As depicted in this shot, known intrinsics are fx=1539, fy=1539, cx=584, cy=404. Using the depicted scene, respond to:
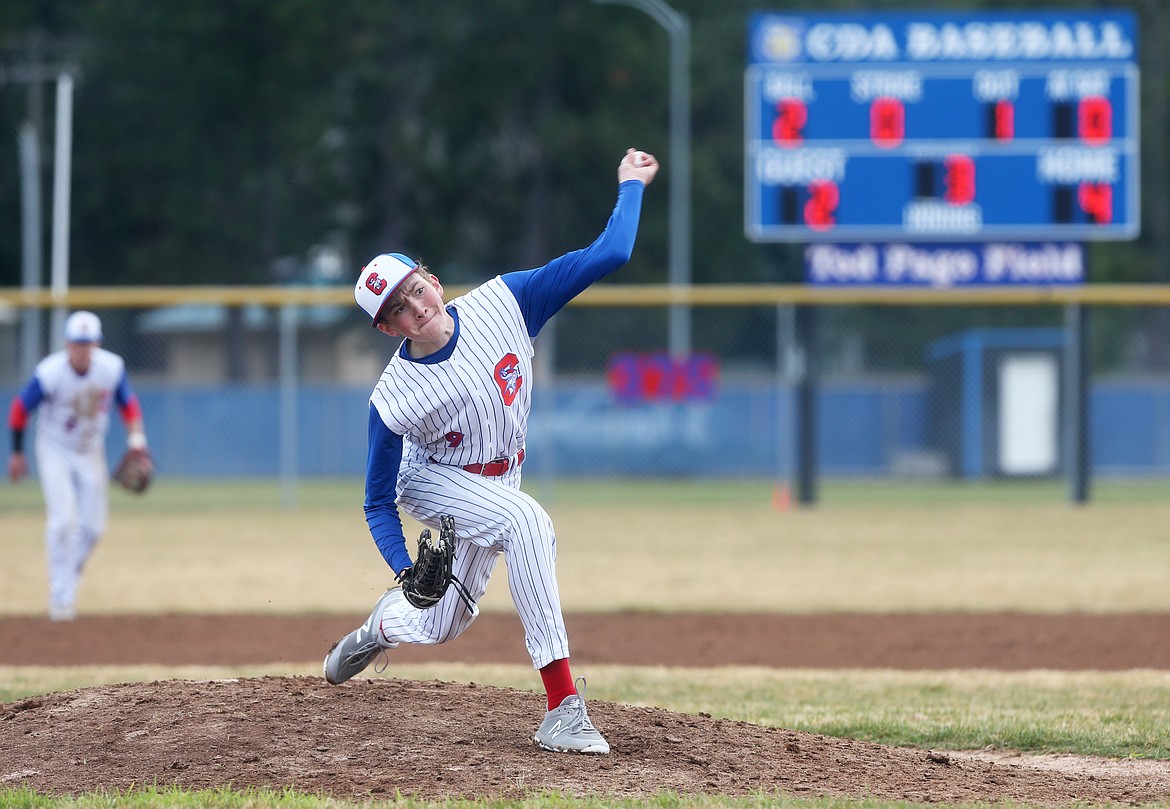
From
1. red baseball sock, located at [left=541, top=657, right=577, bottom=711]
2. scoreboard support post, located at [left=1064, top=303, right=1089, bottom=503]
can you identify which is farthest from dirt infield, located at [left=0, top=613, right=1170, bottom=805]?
scoreboard support post, located at [left=1064, top=303, right=1089, bottom=503]

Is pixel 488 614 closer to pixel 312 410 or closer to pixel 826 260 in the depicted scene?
pixel 826 260

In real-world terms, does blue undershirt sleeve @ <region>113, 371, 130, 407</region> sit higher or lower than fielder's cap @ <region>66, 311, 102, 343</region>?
lower

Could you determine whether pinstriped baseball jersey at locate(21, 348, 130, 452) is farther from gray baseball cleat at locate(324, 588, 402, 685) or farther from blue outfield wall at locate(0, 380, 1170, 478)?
blue outfield wall at locate(0, 380, 1170, 478)

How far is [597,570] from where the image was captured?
12.2 m

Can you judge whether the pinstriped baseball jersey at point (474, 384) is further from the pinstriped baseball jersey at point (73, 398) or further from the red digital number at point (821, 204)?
the red digital number at point (821, 204)

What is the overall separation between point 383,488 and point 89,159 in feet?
102

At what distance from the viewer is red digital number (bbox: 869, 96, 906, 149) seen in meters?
16.8

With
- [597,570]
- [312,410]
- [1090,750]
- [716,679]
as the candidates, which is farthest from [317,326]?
[1090,750]

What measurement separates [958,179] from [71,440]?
1063cm

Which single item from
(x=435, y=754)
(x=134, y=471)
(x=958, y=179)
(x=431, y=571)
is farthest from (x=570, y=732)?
(x=958, y=179)

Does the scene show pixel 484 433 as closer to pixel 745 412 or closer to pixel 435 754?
pixel 435 754

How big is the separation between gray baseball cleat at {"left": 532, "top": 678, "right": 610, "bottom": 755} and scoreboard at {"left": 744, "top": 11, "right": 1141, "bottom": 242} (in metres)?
12.4

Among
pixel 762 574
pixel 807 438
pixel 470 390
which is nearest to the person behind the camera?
pixel 470 390

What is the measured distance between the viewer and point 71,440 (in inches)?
379
